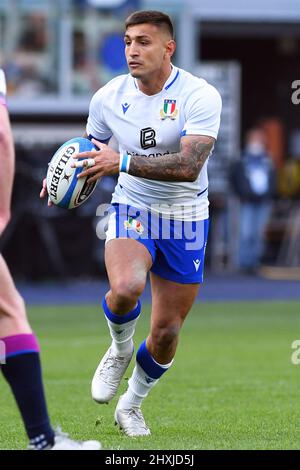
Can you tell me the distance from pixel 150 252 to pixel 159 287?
0.23 m

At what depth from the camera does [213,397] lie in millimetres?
8531

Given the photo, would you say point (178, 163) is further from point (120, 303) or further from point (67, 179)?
point (120, 303)

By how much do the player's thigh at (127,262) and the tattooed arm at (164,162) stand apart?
47 centimetres

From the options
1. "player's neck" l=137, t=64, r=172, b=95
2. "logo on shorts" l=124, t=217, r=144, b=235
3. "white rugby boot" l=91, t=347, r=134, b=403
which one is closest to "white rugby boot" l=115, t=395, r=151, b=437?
"white rugby boot" l=91, t=347, r=134, b=403

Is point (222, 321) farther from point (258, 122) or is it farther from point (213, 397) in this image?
point (258, 122)

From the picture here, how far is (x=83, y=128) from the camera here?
19.6 m

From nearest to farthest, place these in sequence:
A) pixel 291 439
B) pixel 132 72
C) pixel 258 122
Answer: pixel 291 439 < pixel 132 72 < pixel 258 122

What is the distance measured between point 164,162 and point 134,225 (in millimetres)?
549

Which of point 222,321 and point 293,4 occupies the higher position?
point 293,4

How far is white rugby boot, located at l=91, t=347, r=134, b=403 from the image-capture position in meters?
7.01

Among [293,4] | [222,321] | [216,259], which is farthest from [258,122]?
[222,321]

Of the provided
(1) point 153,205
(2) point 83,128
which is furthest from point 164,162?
(2) point 83,128

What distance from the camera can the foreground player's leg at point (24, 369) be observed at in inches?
208

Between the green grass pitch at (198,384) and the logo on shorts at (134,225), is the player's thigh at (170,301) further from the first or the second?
the green grass pitch at (198,384)
